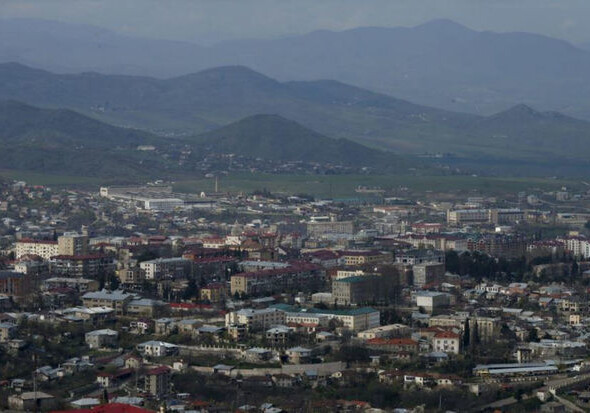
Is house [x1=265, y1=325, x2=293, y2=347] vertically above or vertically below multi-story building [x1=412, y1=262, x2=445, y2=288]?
below

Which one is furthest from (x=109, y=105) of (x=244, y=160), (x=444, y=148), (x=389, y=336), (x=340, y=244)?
(x=389, y=336)

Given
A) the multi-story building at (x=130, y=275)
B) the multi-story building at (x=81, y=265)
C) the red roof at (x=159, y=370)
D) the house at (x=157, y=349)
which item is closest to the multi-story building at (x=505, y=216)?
the multi-story building at (x=81, y=265)

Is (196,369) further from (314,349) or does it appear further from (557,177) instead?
(557,177)

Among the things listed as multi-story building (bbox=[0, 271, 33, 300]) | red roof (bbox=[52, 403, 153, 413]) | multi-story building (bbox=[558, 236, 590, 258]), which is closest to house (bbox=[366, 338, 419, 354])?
red roof (bbox=[52, 403, 153, 413])

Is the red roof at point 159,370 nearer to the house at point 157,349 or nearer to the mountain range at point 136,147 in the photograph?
the house at point 157,349

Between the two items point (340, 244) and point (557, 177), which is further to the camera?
point (557, 177)

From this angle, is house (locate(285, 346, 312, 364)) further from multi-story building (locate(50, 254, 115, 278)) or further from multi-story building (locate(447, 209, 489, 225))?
multi-story building (locate(447, 209, 489, 225))
